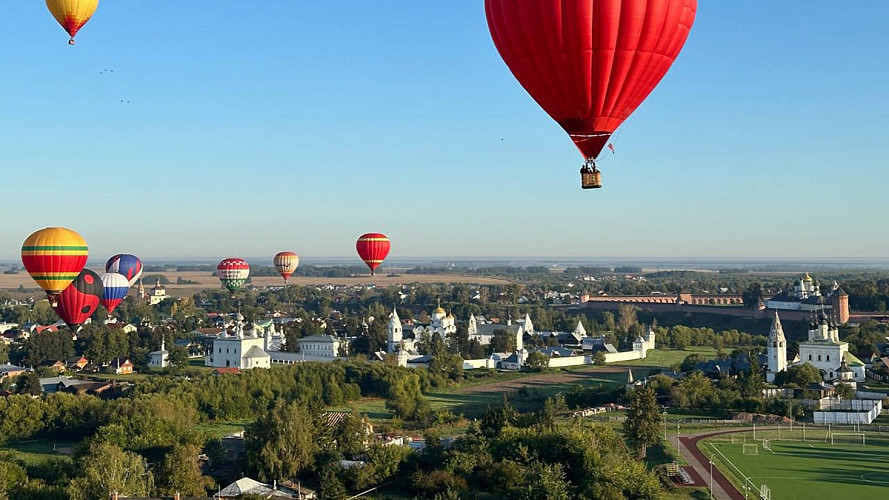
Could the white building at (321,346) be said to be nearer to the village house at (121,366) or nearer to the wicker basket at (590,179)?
the village house at (121,366)

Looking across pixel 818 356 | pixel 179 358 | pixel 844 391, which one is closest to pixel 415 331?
pixel 179 358

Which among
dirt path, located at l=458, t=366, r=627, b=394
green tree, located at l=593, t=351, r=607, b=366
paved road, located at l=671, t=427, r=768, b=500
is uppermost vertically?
paved road, located at l=671, t=427, r=768, b=500

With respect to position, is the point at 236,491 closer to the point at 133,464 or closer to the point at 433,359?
the point at 133,464

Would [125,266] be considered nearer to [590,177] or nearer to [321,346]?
[321,346]

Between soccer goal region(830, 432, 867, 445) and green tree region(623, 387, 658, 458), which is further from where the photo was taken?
soccer goal region(830, 432, 867, 445)

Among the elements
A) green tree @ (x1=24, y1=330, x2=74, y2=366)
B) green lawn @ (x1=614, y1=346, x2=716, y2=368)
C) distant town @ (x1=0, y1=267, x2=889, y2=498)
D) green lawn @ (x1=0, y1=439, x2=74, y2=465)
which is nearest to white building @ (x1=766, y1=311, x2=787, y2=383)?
Answer: distant town @ (x1=0, y1=267, x2=889, y2=498)

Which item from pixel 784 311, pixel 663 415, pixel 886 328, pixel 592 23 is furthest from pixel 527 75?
pixel 784 311

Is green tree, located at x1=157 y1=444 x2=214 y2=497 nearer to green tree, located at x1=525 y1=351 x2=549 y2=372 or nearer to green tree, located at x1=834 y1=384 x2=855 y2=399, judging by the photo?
green tree, located at x1=834 y1=384 x2=855 y2=399

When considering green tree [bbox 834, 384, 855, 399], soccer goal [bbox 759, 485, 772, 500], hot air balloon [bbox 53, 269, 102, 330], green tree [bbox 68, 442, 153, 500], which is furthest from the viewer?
green tree [bbox 834, 384, 855, 399]
